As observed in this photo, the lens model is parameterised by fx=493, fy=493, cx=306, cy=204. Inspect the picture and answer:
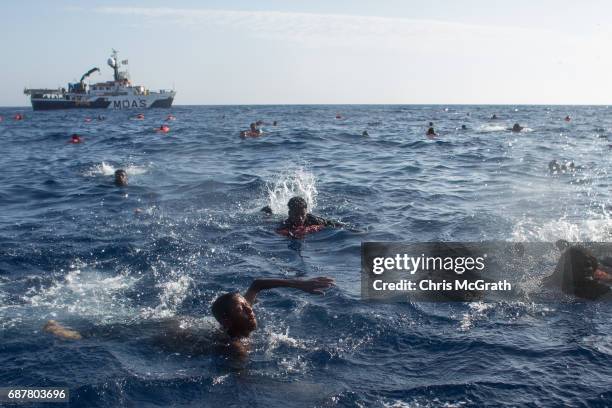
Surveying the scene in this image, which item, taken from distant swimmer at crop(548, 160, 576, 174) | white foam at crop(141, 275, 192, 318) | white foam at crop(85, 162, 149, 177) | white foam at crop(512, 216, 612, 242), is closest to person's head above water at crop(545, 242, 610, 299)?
white foam at crop(512, 216, 612, 242)

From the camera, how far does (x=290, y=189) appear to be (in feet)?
55.5

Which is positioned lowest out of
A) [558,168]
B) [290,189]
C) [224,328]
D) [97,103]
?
[224,328]

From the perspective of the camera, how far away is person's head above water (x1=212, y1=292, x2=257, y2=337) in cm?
625

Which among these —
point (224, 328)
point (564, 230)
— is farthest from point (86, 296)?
point (564, 230)

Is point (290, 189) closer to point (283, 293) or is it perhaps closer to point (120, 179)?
point (120, 179)

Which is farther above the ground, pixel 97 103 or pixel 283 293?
pixel 97 103

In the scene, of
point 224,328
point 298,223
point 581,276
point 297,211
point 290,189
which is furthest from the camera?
point 290,189

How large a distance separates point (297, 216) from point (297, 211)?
0.13 meters

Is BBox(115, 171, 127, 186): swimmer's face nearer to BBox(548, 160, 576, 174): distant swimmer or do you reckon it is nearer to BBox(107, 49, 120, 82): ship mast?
BBox(548, 160, 576, 174): distant swimmer

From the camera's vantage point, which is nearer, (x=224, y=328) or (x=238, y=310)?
(x=238, y=310)

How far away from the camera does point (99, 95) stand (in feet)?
287

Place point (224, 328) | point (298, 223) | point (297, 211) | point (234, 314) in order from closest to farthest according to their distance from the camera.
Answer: point (234, 314), point (224, 328), point (297, 211), point (298, 223)

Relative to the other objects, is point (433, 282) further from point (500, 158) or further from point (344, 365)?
point (500, 158)

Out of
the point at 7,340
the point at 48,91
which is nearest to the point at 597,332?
the point at 7,340
